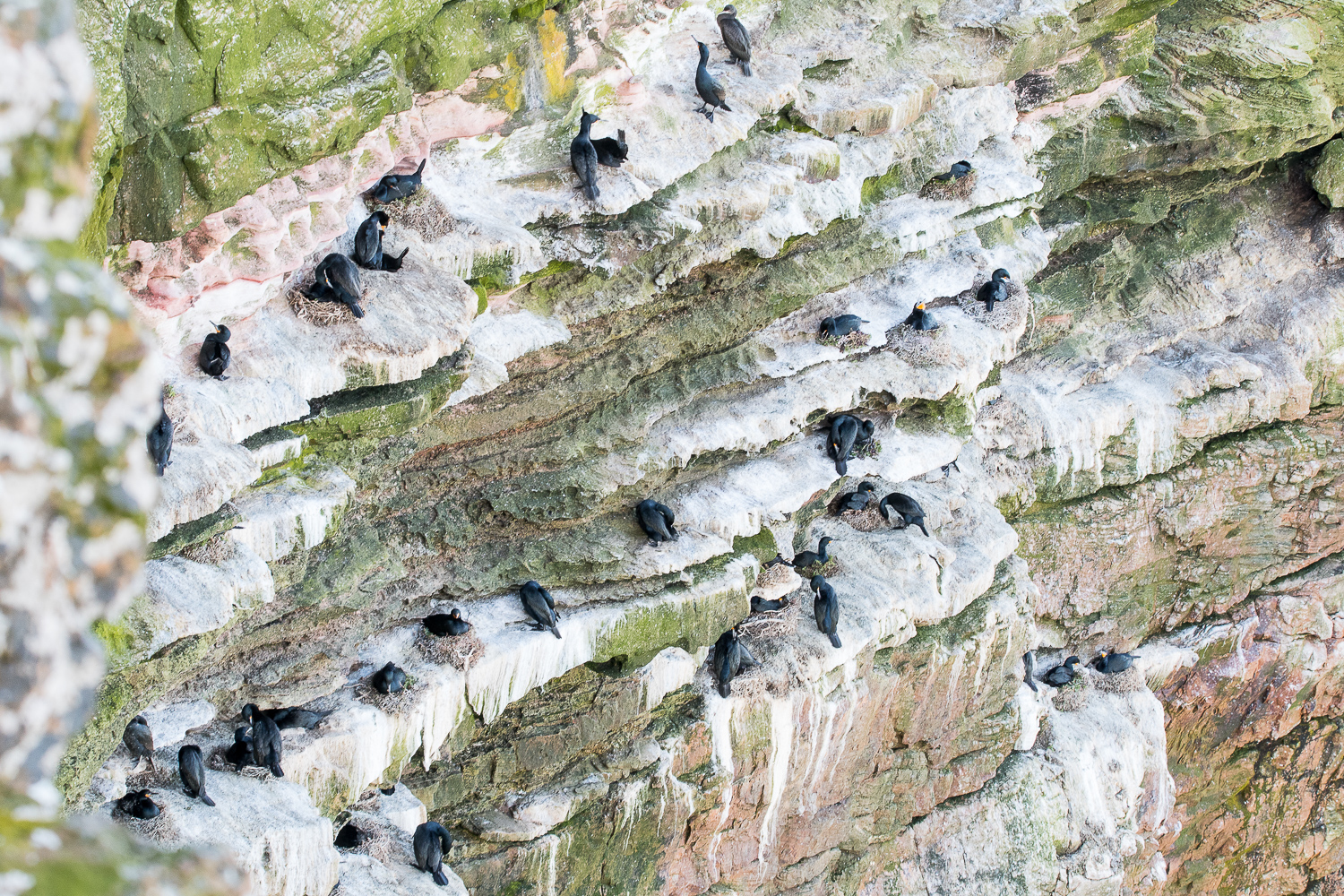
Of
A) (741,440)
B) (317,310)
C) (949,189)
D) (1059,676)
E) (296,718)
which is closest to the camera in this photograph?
(317,310)

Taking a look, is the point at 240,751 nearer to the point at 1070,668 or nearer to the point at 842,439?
the point at 842,439

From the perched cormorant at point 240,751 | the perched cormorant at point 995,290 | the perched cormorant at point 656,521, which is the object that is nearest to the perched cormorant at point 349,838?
the perched cormorant at point 240,751

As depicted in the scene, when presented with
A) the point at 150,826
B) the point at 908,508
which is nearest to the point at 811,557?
the point at 908,508

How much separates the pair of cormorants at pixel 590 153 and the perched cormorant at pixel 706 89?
2.64ft

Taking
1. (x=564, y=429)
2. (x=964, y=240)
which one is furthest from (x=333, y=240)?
(x=964, y=240)

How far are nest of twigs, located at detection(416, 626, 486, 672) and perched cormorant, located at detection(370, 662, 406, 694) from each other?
388 millimetres

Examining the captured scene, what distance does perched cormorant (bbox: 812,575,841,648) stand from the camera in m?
11.5

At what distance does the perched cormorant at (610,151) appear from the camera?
896 cm

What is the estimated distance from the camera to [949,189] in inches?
508

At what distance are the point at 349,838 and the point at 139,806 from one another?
2.16 metres

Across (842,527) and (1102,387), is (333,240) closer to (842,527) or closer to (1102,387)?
(842,527)

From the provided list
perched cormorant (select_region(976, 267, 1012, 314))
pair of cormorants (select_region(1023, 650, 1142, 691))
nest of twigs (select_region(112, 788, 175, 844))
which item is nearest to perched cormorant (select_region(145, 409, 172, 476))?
nest of twigs (select_region(112, 788, 175, 844))

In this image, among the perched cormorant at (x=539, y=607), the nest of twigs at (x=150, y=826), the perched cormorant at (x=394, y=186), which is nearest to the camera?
the nest of twigs at (x=150, y=826)

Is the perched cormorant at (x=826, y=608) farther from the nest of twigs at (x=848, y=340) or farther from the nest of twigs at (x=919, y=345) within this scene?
the nest of twigs at (x=919, y=345)
